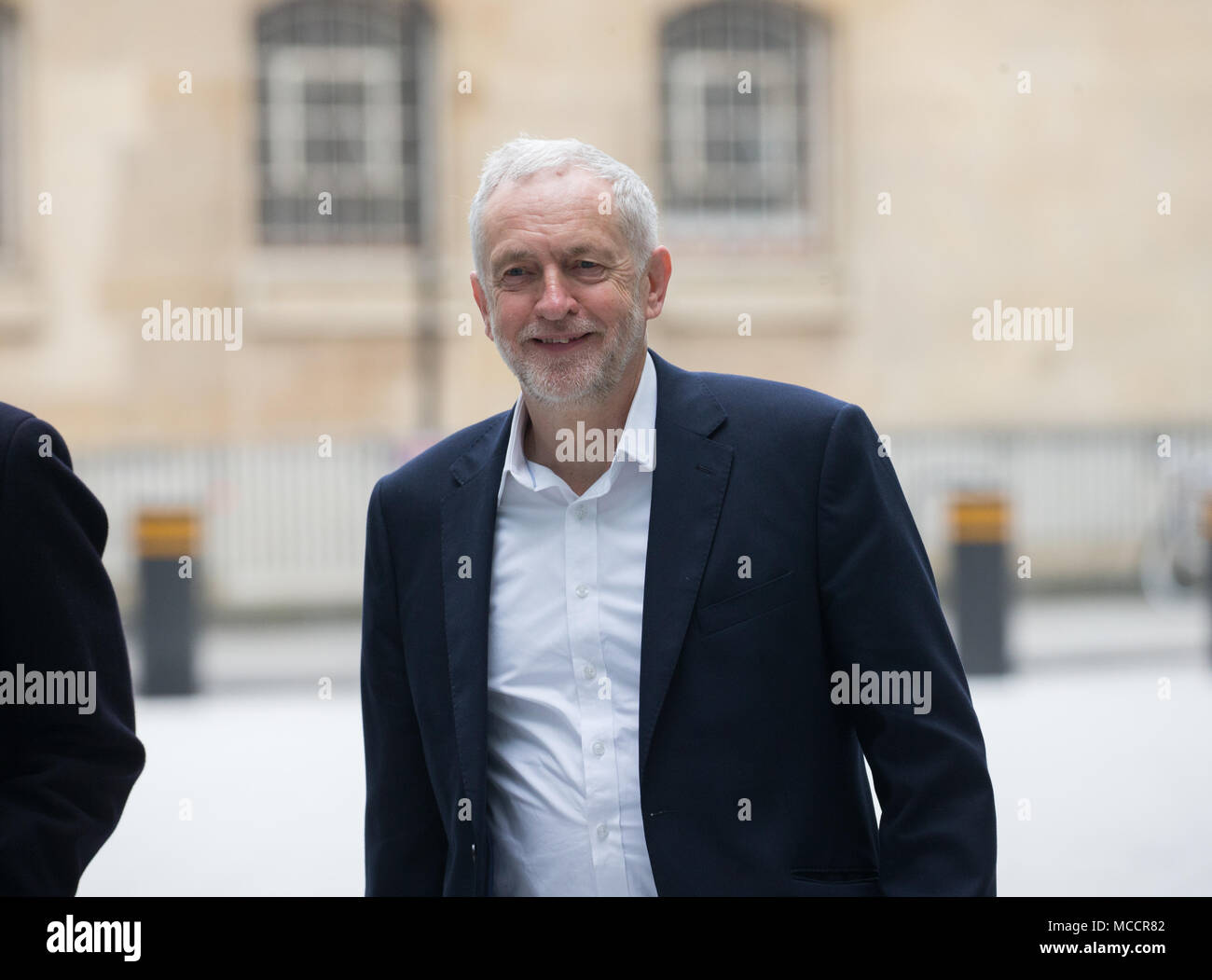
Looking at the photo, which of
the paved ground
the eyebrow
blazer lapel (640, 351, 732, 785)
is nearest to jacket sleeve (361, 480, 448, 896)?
blazer lapel (640, 351, 732, 785)

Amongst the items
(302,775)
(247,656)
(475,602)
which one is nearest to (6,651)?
(475,602)

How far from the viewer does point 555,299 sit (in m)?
2.11

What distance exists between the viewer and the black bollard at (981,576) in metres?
9.09

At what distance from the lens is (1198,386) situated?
1434cm

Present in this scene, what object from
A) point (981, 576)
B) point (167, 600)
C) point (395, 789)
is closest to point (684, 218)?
point (981, 576)

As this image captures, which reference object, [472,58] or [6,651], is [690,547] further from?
[472,58]

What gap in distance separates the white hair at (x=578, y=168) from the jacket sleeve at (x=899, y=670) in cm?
41

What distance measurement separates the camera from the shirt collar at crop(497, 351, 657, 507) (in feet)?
7.24

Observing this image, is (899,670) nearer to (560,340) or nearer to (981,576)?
(560,340)

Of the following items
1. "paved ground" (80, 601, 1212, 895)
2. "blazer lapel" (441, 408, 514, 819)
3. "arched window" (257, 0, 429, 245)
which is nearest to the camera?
"blazer lapel" (441, 408, 514, 819)

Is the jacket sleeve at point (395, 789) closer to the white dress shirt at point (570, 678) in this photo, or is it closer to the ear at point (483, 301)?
the white dress shirt at point (570, 678)

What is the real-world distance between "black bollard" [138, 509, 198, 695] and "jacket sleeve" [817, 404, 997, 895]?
7145 mm

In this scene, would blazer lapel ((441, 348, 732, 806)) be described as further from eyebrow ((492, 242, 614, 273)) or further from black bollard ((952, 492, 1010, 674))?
black bollard ((952, 492, 1010, 674))

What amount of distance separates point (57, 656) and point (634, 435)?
840 mm
